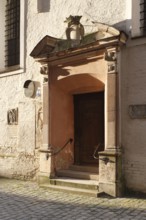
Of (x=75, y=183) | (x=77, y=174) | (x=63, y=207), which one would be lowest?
(x=63, y=207)

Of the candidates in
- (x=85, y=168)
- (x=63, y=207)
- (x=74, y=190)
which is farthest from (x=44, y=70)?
(x=63, y=207)

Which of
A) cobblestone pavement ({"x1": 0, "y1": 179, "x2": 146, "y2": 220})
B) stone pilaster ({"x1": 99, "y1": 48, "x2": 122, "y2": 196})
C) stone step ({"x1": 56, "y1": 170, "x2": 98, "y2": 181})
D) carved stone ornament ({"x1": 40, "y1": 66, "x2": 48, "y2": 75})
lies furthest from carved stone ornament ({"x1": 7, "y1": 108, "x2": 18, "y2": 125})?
stone pilaster ({"x1": 99, "y1": 48, "x2": 122, "y2": 196})

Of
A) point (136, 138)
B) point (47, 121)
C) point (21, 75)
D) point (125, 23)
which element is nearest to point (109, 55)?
point (125, 23)

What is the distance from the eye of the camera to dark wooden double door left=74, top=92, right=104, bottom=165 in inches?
356

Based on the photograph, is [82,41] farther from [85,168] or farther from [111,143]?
[85,168]

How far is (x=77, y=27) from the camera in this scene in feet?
27.6

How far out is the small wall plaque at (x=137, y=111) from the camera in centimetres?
743

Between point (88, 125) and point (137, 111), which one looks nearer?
point (137, 111)

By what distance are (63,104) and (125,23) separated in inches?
106

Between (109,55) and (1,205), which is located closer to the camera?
(1,205)

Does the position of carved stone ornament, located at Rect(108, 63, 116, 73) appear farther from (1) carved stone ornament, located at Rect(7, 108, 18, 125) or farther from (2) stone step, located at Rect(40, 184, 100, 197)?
(1) carved stone ornament, located at Rect(7, 108, 18, 125)

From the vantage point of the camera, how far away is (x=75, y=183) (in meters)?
8.06

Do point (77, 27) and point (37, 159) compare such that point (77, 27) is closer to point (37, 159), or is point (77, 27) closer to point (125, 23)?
point (125, 23)

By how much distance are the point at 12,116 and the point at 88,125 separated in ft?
7.99
